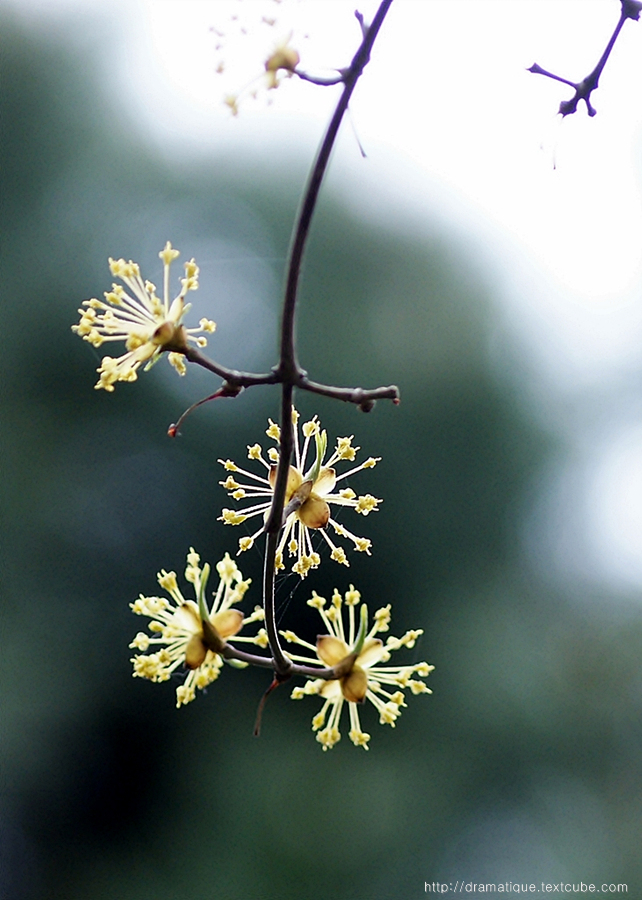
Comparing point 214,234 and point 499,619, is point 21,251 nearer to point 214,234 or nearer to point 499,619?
point 214,234


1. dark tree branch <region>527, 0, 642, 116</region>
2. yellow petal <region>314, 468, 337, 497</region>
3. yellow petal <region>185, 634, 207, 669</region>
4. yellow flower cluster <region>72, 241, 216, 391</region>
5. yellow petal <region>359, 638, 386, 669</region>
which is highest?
dark tree branch <region>527, 0, 642, 116</region>

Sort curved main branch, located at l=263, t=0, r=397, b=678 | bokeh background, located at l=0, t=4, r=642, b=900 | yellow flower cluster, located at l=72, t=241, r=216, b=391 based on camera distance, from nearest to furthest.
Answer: curved main branch, located at l=263, t=0, r=397, b=678, yellow flower cluster, located at l=72, t=241, r=216, b=391, bokeh background, located at l=0, t=4, r=642, b=900

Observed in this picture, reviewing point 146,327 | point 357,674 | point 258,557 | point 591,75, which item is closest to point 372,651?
point 357,674

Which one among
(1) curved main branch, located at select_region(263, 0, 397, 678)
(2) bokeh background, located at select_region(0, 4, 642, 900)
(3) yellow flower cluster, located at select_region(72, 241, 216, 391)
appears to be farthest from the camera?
Answer: (2) bokeh background, located at select_region(0, 4, 642, 900)

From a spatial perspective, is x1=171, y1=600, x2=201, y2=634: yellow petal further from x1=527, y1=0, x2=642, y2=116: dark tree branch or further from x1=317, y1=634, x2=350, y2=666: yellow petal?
x1=527, y1=0, x2=642, y2=116: dark tree branch

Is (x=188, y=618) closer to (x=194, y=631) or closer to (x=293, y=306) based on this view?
(x=194, y=631)

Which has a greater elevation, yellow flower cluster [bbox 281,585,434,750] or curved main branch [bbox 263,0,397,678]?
curved main branch [bbox 263,0,397,678]

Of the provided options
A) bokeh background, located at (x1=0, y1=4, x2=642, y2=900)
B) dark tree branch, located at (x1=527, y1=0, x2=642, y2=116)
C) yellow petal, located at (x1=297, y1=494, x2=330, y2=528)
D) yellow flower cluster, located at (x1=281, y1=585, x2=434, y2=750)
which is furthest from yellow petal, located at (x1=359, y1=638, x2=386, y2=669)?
bokeh background, located at (x1=0, y1=4, x2=642, y2=900)
